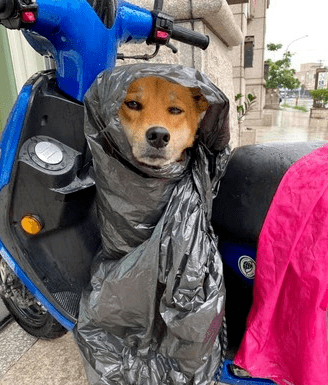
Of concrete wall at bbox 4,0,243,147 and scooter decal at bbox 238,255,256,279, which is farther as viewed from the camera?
concrete wall at bbox 4,0,243,147

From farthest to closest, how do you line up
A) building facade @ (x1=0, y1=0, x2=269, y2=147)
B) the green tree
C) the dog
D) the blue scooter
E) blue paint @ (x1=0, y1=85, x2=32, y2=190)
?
the green tree
building facade @ (x1=0, y1=0, x2=269, y2=147)
blue paint @ (x1=0, y1=85, x2=32, y2=190)
the blue scooter
the dog

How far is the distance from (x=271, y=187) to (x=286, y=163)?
4.3 inches

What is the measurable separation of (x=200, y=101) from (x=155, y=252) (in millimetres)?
535

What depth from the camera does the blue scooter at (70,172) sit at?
4.09 ft

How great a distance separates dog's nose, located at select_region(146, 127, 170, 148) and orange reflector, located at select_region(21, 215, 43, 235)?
66 cm

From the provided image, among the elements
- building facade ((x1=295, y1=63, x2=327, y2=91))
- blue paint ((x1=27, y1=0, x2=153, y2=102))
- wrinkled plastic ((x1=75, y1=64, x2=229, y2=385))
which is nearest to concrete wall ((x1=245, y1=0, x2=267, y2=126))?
blue paint ((x1=27, y1=0, x2=153, y2=102))

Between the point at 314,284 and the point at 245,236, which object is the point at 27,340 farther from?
the point at 314,284

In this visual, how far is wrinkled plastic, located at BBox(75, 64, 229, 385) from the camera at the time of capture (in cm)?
110

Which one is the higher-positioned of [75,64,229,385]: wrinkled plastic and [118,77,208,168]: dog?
[118,77,208,168]: dog

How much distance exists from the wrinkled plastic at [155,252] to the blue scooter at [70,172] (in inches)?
4.5

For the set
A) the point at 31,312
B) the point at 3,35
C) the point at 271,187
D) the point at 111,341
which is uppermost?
the point at 3,35

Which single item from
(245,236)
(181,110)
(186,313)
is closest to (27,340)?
(186,313)

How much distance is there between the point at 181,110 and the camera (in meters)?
1.19

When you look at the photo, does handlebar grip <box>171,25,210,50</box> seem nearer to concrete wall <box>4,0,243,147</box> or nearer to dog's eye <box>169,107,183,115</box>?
dog's eye <box>169,107,183,115</box>
